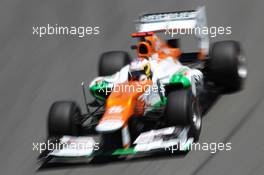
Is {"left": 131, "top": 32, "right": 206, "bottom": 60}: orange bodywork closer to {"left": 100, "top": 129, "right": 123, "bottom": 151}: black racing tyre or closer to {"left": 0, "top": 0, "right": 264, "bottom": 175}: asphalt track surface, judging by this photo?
{"left": 0, "top": 0, "right": 264, "bottom": 175}: asphalt track surface

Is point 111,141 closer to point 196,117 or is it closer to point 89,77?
point 196,117

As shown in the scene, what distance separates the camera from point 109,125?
10289 millimetres

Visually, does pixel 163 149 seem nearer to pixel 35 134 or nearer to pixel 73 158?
pixel 73 158

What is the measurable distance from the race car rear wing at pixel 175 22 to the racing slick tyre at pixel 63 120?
2.35 m

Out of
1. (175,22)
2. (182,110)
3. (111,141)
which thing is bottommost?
A: (111,141)

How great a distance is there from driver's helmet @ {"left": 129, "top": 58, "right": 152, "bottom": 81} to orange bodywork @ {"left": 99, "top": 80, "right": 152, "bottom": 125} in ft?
0.42

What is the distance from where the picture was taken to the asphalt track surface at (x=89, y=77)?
1031 centimetres

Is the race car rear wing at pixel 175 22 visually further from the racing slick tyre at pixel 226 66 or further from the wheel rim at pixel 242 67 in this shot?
the wheel rim at pixel 242 67

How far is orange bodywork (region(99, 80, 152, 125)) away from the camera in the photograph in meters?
10.5

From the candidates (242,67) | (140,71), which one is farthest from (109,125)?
(242,67)

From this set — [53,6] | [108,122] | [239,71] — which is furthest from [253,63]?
[53,6]

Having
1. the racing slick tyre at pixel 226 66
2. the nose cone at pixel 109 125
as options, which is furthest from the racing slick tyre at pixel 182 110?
the racing slick tyre at pixel 226 66

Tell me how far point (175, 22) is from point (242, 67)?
148 cm

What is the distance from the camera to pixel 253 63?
13.5m
